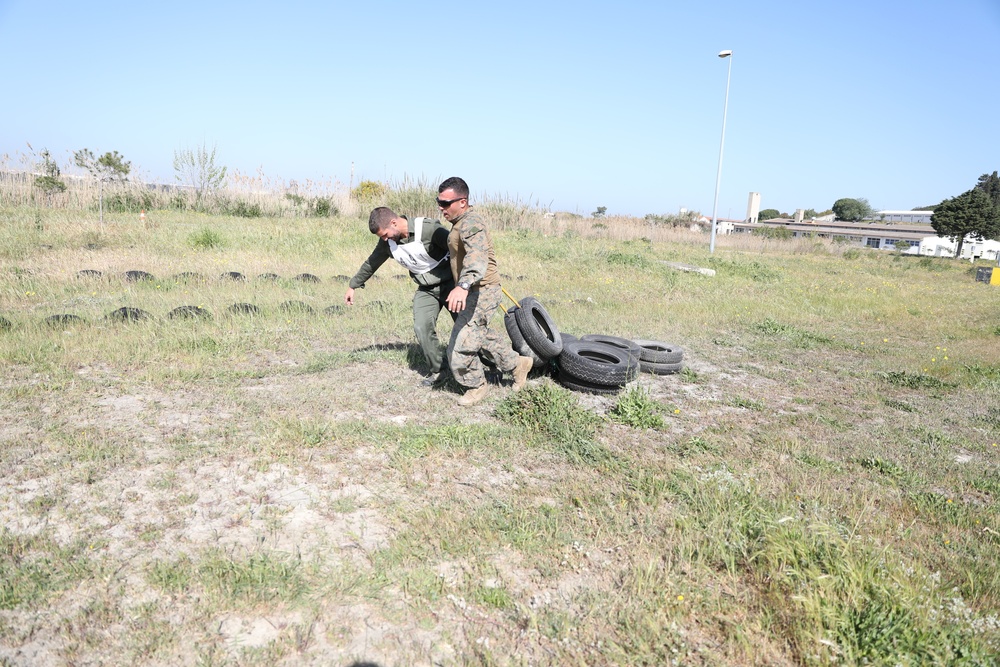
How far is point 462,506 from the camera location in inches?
148

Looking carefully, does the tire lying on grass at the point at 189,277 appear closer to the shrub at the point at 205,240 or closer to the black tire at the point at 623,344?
the shrub at the point at 205,240

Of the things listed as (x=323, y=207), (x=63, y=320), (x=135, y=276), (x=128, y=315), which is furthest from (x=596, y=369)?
(x=323, y=207)

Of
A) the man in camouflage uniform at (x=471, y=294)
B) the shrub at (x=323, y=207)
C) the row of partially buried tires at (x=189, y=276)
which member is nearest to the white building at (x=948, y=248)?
the shrub at (x=323, y=207)

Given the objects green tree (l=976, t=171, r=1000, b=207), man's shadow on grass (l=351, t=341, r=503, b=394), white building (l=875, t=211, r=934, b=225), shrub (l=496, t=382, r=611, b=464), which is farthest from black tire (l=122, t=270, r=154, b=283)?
white building (l=875, t=211, r=934, b=225)

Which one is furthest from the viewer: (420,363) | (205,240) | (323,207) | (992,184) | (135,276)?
(992,184)

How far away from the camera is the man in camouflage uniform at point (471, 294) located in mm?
5074

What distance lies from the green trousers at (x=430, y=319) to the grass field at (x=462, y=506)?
41cm

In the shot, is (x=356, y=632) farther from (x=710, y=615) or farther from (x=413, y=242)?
(x=413, y=242)

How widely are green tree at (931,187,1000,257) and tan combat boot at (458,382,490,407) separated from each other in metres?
62.4

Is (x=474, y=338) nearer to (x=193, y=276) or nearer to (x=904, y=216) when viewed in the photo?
(x=193, y=276)

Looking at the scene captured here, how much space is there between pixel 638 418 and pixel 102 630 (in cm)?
394

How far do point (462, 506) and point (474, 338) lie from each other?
1966 mm

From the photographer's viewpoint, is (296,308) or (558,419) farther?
(296,308)

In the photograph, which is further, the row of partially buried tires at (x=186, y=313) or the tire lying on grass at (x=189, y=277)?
the tire lying on grass at (x=189, y=277)
